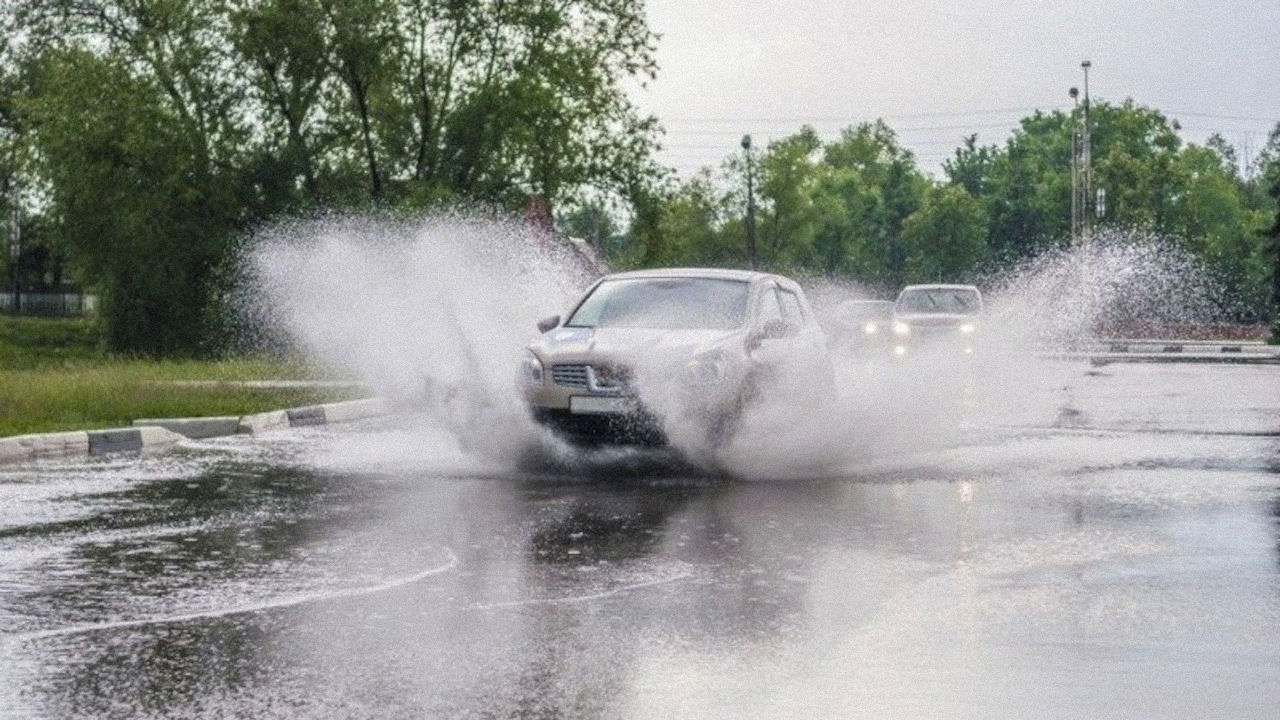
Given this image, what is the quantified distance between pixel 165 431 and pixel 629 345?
6.73 meters

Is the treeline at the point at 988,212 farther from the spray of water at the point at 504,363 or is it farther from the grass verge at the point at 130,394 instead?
the grass verge at the point at 130,394

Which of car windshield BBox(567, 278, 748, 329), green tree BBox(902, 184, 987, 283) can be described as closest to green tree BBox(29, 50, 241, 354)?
car windshield BBox(567, 278, 748, 329)

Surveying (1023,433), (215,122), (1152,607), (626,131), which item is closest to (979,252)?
(626,131)

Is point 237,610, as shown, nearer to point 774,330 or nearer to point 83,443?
point 774,330

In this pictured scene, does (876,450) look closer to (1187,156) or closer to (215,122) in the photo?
(215,122)

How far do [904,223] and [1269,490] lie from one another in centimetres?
11256

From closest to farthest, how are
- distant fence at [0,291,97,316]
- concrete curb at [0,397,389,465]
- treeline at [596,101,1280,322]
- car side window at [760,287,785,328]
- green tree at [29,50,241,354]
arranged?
car side window at [760,287,785,328]
concrete curb at [0,397,389,465]
green tree at [29,50,241,354]
distant fence at [0,291,97,316]
treeline at [596,101,1280,322]

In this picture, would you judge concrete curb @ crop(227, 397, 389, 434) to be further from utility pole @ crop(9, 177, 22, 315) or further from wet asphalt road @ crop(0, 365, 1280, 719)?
utility pole @ crop(9, 177, 22, 315)

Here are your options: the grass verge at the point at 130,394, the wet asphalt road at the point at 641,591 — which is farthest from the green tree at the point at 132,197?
the wet asphalt road at the point at 641,591

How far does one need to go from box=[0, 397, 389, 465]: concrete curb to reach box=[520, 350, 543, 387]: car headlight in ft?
16.5

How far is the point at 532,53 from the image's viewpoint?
49.6 m

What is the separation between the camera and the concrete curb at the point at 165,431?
17.5 m

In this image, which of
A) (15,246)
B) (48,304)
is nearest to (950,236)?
(48,304)

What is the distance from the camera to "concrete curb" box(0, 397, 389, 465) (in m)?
17.5
